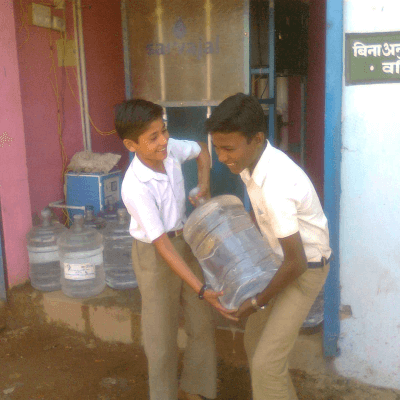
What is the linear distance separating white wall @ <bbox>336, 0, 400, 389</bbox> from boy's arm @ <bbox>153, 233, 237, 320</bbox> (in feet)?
2.73

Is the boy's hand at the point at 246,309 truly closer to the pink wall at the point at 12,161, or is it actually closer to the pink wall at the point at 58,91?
the pink wall at the point at 12,161

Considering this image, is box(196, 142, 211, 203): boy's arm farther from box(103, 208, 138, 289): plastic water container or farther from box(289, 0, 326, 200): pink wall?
box(289, 0, 326, 200): pink wall

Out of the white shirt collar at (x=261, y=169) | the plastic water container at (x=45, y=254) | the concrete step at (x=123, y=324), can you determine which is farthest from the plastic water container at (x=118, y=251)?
the white shirt collar at (x=261, y=169)

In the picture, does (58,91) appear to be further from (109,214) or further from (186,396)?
(186,396)

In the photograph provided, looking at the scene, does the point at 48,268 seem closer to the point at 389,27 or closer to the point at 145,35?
the point at 145,35

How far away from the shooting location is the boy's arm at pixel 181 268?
1.97m

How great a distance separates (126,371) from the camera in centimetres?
287

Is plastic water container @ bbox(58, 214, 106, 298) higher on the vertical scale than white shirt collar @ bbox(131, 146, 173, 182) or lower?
lower

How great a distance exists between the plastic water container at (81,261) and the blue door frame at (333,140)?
1758 millimetres

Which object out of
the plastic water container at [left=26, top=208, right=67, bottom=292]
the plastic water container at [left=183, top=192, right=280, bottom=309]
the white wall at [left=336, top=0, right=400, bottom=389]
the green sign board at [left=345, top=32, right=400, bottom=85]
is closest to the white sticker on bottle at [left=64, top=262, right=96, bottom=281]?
the plastic water container at [left=26, top=208, right=67, bottom=292]

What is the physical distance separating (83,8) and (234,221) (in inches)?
122

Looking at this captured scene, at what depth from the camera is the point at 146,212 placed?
204 cm

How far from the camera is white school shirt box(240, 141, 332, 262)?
1.64 m

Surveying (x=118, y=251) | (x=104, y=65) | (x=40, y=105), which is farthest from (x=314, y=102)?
(x=40, y=105)
